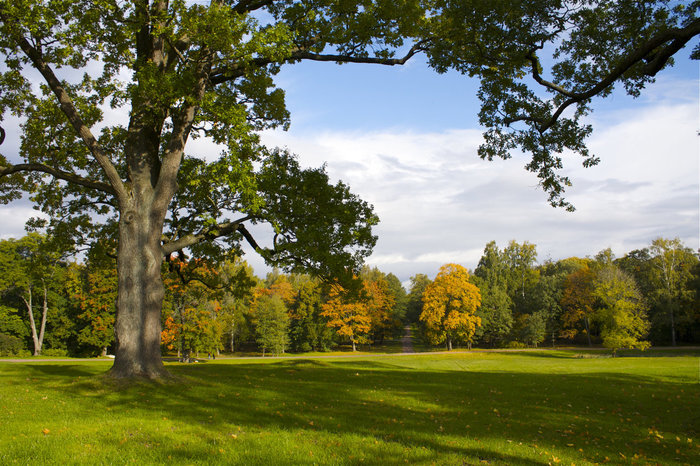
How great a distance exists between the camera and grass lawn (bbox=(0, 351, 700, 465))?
6.10 metres

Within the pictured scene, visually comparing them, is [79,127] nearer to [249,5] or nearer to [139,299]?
[139,299]

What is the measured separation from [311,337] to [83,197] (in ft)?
147

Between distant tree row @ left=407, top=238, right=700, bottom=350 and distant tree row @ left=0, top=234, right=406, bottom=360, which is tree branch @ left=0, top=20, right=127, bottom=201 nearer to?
distant tree row @ left=0, top=234, right=406, bottom=360

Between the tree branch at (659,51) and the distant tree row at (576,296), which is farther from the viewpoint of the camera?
the distant tree row at (576,296)

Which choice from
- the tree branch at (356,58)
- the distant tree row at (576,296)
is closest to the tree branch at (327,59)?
the tree branch at (356,58)

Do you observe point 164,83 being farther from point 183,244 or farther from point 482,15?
point 482,15

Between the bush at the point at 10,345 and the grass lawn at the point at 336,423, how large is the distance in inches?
1503

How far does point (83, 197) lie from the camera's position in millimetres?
17047

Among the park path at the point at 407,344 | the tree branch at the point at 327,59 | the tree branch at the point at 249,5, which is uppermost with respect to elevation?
the tree branch at the point at 249,5

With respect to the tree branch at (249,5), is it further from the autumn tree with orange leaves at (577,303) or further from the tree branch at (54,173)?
the autumn tree with orange leaves at (577,303)

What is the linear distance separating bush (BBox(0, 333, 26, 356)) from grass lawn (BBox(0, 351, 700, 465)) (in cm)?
3816

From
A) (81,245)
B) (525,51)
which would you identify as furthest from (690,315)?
(81,245)

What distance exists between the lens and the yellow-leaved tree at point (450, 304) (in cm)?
4875

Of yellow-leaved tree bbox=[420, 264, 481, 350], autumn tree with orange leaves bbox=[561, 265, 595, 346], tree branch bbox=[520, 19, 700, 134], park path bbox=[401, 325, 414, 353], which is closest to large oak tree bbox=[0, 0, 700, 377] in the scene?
tree branch bbox=[520, 19, 700, 134]
